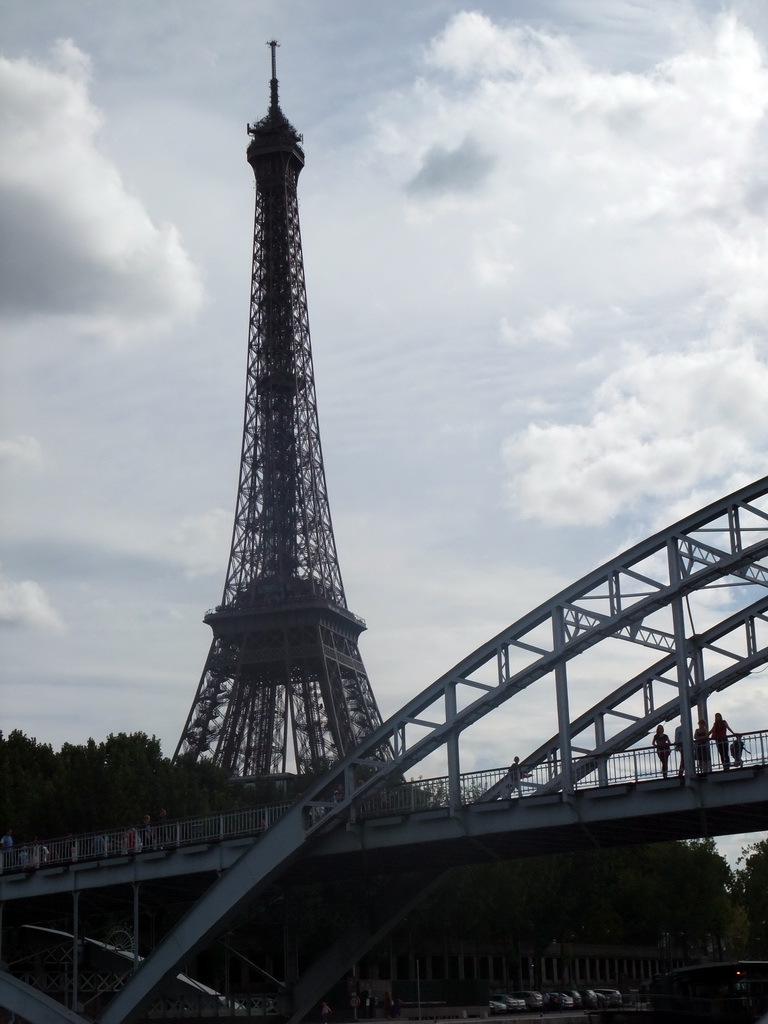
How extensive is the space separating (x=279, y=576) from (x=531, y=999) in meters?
33.6

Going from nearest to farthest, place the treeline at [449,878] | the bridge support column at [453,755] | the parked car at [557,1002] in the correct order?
the bridge support column at [453,755] < the treeline at [449,878] < the parked car at [557,1002]

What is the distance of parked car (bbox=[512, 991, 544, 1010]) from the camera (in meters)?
67.2

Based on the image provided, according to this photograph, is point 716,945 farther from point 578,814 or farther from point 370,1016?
point 578,814

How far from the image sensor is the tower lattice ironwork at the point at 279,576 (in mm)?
85438

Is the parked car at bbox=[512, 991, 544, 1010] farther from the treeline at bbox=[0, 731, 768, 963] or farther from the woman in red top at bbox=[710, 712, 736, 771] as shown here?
the woman in red top at bbox=[710, 712, 736, 771]

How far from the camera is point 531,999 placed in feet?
225

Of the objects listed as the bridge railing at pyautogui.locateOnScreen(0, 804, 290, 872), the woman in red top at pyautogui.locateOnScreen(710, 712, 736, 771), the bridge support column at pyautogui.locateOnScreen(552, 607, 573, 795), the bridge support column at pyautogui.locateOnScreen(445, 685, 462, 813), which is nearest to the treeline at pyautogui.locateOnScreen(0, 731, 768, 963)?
the bridge railing at pyautogui.locateOnScreen(0, 804, 290, 872)

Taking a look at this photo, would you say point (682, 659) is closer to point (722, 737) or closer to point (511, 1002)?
point (722, 737)

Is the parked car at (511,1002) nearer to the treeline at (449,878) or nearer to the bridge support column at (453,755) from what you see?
the treeline at (449,878)

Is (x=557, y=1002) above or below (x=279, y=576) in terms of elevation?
below

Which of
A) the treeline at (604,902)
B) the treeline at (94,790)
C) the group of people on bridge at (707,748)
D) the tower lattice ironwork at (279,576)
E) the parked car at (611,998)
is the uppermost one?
the tower lattice ironwork at (279,576)

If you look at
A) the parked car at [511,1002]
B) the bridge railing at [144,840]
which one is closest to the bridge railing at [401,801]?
the bridge railing at [144,840]

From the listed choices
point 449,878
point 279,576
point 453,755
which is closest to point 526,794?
point 453,755

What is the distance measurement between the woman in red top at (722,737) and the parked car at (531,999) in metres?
38.4
